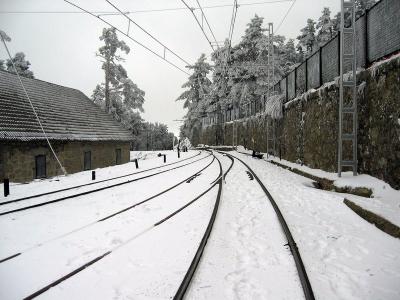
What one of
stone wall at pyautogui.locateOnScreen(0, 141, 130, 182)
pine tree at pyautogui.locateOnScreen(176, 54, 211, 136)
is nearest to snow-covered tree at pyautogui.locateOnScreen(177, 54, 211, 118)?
pine tree at pyautogui.locateOnScreen(176, 54, 211, 136)

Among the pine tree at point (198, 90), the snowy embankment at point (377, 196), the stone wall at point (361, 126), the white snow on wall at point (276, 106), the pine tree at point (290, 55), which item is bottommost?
the snowy embankment at point (377, 196)

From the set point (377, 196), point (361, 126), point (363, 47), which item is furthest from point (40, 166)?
point (363, 47)

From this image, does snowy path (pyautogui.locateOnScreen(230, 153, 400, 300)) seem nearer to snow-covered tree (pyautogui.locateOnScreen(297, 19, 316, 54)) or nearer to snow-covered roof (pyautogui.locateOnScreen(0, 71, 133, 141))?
snow-covered roof (pyautogui.locateOnScreen(0, 71, 133, 141))

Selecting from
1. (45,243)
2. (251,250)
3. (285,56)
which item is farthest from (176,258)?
(285,56)

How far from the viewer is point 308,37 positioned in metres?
51.8

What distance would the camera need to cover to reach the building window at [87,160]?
71.7 feet

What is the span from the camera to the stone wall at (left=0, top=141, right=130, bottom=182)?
1570cm

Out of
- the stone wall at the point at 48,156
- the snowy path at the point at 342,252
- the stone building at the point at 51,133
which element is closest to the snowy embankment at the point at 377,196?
the snowy path at the point at 342,252

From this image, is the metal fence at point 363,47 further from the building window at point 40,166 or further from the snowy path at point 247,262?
the building window at point 40,166

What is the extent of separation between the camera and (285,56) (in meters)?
51.8

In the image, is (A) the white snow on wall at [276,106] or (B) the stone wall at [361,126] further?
(A) the white snow on wall at [276,106]

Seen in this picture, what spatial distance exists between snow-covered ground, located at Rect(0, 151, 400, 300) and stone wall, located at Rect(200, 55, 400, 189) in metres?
1.89

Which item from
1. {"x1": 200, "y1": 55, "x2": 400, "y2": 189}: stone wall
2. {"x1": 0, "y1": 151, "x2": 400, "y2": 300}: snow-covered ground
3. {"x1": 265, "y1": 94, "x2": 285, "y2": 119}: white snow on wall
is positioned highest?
{"x1": 265, "y1": 94, "x2": 285, "y2": 119}: white snow on wall

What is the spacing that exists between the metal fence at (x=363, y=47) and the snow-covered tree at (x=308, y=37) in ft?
128
